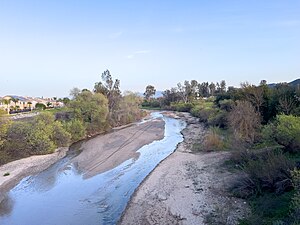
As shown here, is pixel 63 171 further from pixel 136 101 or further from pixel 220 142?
pixel 136 101

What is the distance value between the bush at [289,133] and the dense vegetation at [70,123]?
23215 mm

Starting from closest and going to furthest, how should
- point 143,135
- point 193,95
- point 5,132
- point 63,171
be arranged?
point 63,171, point 5,132, point 143,135, point 193,95

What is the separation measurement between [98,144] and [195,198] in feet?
74.7

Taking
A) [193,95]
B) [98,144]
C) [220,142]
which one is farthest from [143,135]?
[193,95]

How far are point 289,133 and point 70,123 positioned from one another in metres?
30.0

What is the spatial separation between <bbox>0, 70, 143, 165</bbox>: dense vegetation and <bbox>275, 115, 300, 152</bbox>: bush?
23.2 m

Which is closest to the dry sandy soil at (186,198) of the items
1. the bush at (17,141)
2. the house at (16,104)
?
the bush at (17,141)

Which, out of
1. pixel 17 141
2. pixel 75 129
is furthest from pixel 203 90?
pixel 17 141

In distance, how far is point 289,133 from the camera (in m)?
18.3

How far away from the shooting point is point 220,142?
93.2 feet

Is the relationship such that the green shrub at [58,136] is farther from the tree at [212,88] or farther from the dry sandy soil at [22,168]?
the tree at [212,88]

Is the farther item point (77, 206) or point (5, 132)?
point (5, 132)

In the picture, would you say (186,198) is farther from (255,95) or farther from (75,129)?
(75,129)

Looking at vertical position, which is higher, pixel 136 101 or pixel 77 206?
pixel 136 101
